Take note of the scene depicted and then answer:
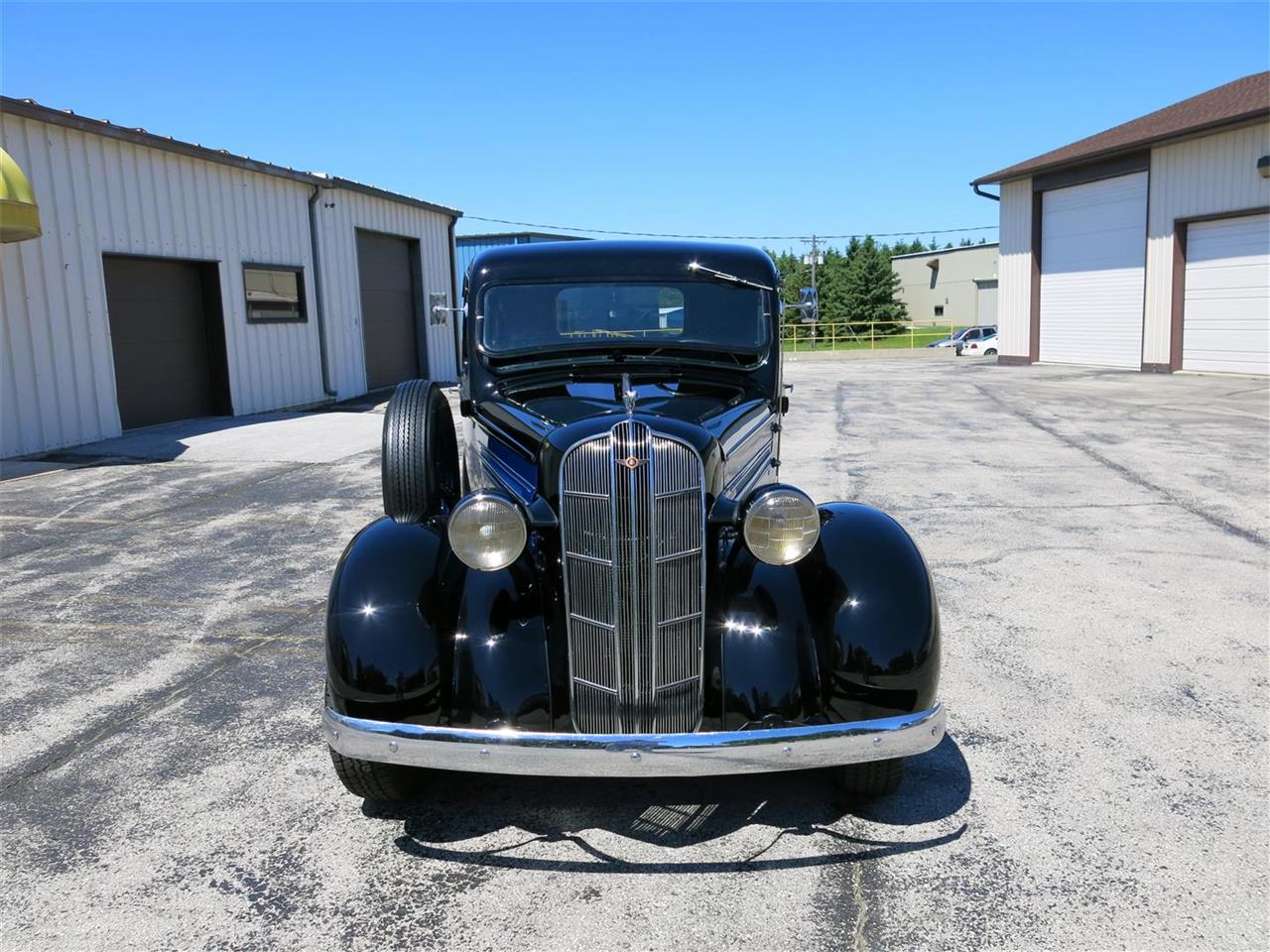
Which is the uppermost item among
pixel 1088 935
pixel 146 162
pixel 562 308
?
pixel 146 162

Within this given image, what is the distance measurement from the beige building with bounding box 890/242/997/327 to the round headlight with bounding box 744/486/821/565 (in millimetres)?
55450

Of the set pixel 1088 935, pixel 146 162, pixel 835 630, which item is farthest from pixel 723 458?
pixel 146 162

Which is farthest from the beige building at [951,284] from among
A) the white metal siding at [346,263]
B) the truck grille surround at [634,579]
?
the truck grille surround at [634,579]

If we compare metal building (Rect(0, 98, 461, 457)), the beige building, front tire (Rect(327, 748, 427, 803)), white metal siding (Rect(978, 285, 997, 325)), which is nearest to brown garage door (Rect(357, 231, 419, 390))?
metal building (Rect(0, 98, 461, 457))

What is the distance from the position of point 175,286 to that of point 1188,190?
60.8 feet

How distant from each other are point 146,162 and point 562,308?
428 inches

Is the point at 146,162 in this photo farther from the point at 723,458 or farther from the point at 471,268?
the point at 723,458

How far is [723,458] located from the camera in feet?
11.3

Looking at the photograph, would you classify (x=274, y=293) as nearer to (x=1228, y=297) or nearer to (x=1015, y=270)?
(x=1228, y=297)

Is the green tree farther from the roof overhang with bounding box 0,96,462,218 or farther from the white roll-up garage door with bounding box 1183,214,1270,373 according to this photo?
the roof overhang with bounding box 0,96,462,218

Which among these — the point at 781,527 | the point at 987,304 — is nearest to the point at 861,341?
the point at 987,304

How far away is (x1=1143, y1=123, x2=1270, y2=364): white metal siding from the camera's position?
60.1 feet

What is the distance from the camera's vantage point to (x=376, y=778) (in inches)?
125

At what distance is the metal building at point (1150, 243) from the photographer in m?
18.6
